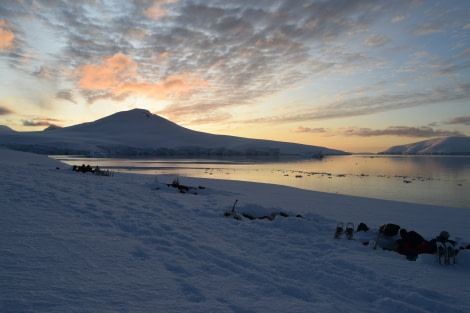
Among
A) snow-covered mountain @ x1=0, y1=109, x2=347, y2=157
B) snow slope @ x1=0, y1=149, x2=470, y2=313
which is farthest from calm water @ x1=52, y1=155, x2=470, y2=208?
snow-covered mountain @ x1=0, y1=109, x2=347, y2=157

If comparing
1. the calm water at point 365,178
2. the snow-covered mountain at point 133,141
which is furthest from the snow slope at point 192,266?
the snow-covered mountain at point 133,141

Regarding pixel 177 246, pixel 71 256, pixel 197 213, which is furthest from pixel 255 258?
pixel 197 213

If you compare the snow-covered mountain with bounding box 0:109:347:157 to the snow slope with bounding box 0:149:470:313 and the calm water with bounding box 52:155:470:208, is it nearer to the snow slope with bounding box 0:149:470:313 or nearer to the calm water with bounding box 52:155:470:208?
the calm water with bounding box 52:155:470:208

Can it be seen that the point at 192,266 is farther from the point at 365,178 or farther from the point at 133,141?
the point at 133,141

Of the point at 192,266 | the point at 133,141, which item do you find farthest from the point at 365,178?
the point at 133,141

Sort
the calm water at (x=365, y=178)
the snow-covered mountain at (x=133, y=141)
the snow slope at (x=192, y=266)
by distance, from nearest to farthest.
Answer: the snow slope at (x=192, y=266)
the calm water at (x=365, y=178)
the snow-covered mountain at (x=133, y=141)

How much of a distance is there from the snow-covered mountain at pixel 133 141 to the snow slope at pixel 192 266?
80.6 meters

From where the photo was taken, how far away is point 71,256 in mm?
4293

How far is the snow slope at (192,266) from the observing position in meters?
3.43

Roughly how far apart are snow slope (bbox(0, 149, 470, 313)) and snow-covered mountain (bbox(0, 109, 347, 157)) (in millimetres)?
80589

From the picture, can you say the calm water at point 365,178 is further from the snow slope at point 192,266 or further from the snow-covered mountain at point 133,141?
the snow-covered mountain at point 133,141

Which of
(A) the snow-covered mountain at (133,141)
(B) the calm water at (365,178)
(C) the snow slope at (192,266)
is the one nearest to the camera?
(C) the snow slope at (192,266)

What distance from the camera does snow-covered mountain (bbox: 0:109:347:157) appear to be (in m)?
90.4

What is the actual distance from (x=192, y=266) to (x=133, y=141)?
392 feet
